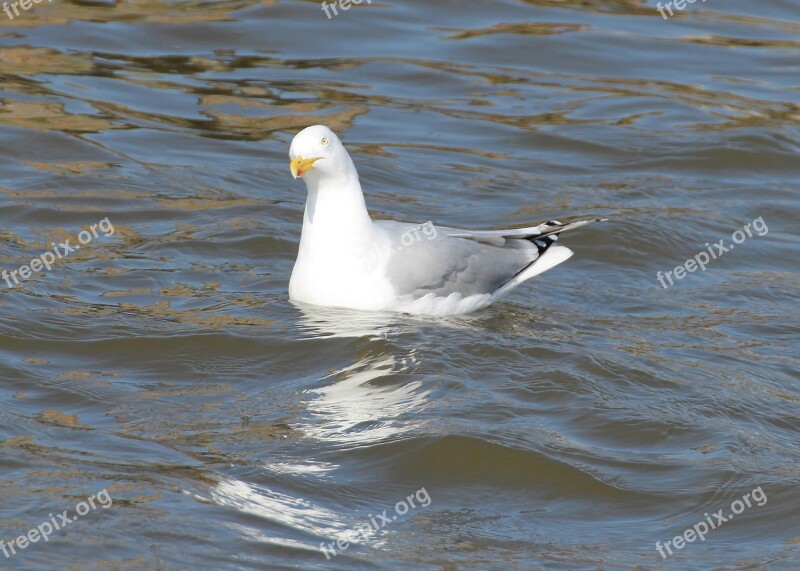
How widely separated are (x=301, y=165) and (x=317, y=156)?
0.12 metres

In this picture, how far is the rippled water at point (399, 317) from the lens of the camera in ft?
17.8

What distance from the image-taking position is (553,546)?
528 cm

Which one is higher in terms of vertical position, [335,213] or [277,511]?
[335,213]

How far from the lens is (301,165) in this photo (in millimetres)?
7371

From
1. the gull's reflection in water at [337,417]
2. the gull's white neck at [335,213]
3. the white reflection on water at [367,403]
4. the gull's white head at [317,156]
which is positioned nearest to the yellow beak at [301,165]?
the gull's white head at [317,156]

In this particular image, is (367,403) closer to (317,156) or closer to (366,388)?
(366,388)

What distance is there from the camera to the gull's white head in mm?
7359

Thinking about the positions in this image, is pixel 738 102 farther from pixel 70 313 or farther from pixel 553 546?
pixel 553 546

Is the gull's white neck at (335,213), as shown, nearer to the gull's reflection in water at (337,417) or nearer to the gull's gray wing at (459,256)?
the gull's gray wing at (459,256)

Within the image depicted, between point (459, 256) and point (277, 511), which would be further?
point (459, 256)

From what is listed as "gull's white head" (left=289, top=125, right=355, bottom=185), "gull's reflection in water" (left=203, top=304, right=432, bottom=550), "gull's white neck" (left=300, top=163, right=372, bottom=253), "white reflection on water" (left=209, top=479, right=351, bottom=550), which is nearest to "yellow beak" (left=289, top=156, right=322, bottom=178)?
"gull's white head" (left=289, top=125, right=355, bottom=185)

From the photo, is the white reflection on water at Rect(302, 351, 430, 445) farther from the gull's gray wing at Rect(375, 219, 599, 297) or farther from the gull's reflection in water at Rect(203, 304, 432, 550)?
the gull's gray wing at Rect(375, 219, 599, 297)

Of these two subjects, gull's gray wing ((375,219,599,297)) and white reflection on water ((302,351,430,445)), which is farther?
gull's gray wing ((375,219,599,297))

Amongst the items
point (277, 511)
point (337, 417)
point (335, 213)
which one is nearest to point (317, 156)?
point (335, 213)
